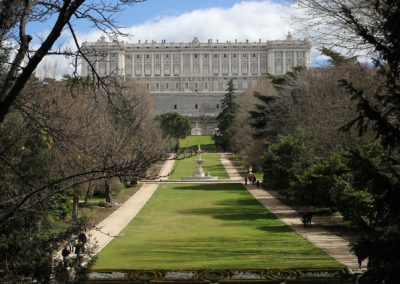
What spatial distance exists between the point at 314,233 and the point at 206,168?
4106 cm

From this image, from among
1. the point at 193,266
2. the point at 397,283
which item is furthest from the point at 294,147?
the point at 397,283

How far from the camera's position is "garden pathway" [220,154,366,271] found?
1715 cm

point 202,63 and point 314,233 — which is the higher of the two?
point 202,63

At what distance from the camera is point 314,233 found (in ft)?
73.7

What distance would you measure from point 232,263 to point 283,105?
80.1 ft

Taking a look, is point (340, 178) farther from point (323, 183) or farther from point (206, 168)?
point (206, 168)

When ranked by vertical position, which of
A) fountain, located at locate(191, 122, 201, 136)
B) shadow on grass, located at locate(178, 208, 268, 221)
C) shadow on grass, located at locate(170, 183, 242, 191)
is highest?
fountain, located at locate(191, 122, 201, 136)

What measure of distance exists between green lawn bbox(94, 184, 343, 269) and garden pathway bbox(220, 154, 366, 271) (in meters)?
0.38

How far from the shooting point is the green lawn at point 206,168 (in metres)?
56.7

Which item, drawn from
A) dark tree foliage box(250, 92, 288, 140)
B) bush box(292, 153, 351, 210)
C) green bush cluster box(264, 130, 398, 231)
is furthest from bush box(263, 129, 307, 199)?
dark tree foliage box(250, 92, 288, 140)

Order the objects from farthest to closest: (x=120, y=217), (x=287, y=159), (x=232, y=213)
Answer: (x=287, y=159) < (x=232, y=213) < (x=120, y=217)

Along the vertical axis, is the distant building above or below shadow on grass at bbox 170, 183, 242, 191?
above

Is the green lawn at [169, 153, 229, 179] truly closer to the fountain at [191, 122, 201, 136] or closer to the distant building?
the fountain at [191, 122, 201, 136]

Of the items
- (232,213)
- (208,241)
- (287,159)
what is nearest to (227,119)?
(287,159)
